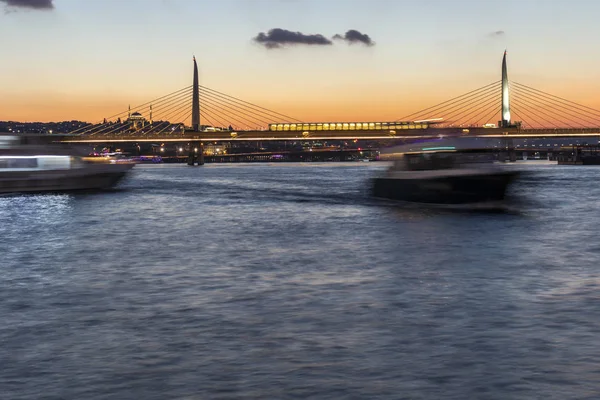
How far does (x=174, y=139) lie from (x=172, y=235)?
83.3 m

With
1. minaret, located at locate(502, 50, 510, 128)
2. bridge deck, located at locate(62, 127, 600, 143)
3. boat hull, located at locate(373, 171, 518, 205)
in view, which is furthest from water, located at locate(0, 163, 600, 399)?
minaret, located at locate(502, 50, 510, 128)

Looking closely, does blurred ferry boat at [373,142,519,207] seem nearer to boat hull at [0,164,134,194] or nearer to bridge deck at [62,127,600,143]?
boat hull at [0,164,134,194]

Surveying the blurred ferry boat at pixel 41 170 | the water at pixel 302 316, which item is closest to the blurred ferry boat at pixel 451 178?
the water at pixel 302 316

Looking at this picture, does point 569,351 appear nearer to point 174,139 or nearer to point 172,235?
point 172,235

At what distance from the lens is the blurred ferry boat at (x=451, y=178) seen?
1169 inches

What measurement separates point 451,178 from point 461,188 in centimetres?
53

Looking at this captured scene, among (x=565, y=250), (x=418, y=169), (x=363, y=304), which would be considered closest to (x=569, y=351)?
(x=363, y=304)

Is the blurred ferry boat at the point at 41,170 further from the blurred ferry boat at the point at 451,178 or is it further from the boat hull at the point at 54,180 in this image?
the blurred ferry boat at the point at 451,178

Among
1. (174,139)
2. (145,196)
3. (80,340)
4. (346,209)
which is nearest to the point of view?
(80,340)

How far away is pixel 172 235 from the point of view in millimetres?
20906

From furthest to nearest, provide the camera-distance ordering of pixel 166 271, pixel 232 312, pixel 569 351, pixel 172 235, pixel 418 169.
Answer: pixel 418 169
pixel 172 235
pixel 166 271
pixel 232 312
pixel 569 351

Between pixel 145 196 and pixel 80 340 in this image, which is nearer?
pixel 80 340

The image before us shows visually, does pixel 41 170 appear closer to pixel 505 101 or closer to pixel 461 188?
pixel 461 188

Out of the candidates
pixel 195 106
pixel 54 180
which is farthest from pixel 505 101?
pixel 54 180
